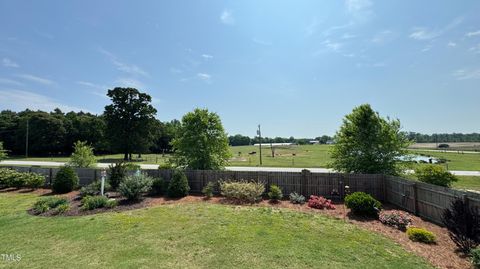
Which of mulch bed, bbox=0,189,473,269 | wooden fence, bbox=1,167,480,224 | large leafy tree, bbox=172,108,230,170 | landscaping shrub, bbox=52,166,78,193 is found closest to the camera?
mulch bed, bbox=0,189,473,269

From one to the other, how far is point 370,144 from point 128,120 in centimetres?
4371

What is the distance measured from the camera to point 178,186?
543 inches

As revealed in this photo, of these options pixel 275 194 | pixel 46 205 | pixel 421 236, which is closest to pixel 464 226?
pixel 421 236

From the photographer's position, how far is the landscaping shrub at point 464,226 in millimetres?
6965

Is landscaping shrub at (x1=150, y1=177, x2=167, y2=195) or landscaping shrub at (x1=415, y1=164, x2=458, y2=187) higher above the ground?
landscaping shrub at (x1=415, y1=164, x2=458, y2=187)

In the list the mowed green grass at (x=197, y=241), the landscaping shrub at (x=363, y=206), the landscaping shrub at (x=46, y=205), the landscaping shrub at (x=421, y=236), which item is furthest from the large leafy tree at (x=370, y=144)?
the landscaping shrub at (x=46, y=205)

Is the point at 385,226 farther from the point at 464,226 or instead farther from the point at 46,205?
the point at 46,205

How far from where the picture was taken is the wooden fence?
933cm

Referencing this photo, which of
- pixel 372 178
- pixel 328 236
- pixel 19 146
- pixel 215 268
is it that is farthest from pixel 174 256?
pixel 19 146

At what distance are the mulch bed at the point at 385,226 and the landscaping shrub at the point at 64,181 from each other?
846 millimetres

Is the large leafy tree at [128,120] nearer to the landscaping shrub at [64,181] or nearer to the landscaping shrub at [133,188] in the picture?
the landscaping shrub at [64,181]

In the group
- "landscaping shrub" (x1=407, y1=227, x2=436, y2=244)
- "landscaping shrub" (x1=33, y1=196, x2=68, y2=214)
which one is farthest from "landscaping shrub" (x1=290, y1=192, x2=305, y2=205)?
"landscaping shrub" (x1=33, y1=196, x2=68, y2=214)

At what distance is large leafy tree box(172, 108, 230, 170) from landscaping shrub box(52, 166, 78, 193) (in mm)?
6164

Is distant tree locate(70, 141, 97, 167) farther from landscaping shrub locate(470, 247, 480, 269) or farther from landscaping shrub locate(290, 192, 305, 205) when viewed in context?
landscaping shrub locate(470, 247, 480, 269)
